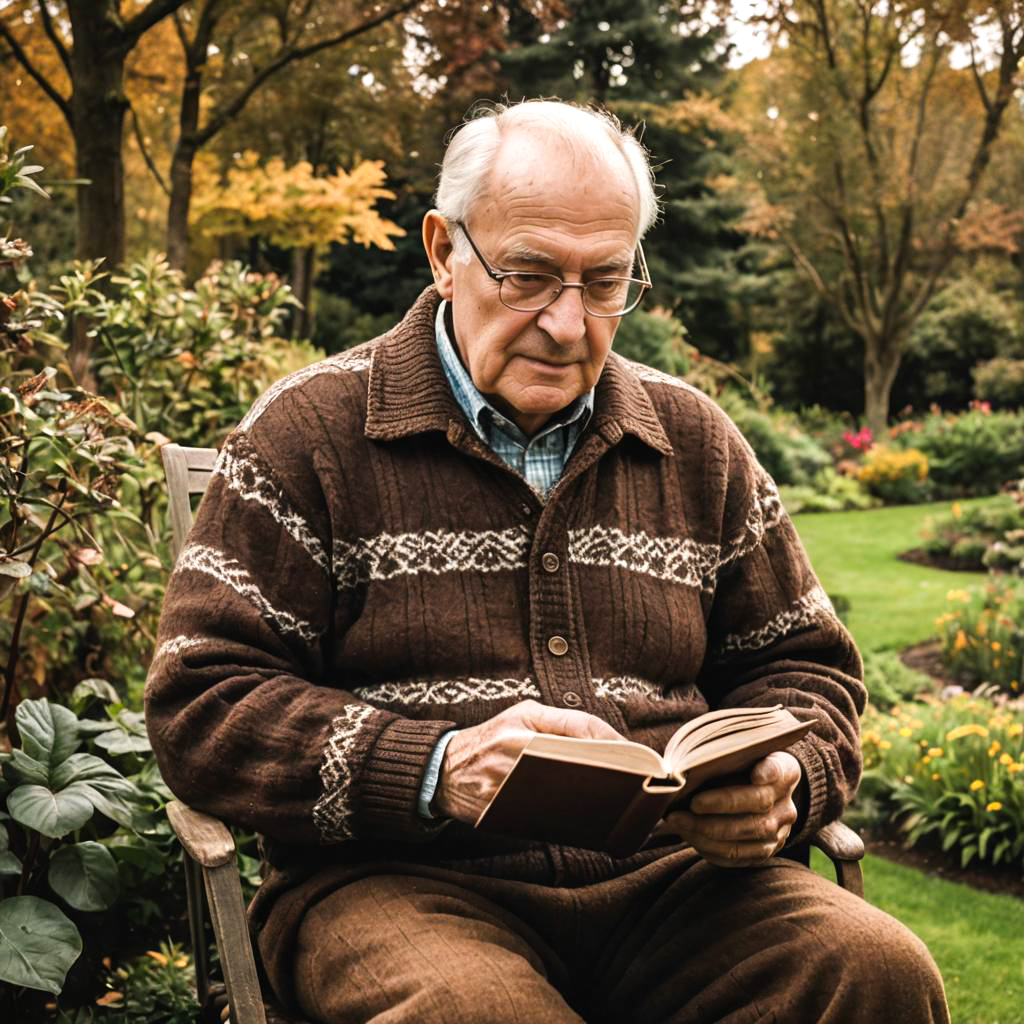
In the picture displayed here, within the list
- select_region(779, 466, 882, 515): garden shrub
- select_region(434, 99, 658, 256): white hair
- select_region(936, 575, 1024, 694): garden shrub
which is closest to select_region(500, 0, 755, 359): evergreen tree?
select_region(779, 466, 882, 515): garden shrub

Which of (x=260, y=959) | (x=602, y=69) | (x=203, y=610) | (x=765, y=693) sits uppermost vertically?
(x=602, y=69)

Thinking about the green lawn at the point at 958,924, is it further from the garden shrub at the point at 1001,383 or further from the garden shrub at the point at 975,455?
the garden shrub at the point at 1001,383

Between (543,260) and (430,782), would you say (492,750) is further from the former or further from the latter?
(543,260)

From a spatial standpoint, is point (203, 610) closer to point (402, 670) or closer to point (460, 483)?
point (402, 670)

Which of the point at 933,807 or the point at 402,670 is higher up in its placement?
the point at 402,670

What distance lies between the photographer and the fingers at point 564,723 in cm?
173

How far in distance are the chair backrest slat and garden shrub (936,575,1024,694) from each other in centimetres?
381

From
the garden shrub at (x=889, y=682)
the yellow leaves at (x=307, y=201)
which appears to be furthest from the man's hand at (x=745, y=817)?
the yellow leaves at (x=307, y=201)

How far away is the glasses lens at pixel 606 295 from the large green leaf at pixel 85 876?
1417mm

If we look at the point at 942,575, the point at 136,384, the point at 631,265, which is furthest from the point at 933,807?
the point at 942,575

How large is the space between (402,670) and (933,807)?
2.82m

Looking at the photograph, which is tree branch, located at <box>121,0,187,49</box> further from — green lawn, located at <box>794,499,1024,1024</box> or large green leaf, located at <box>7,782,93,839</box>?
green lawn, located at <box>794,499,1024,1024</box>

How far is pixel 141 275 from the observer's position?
3.95m

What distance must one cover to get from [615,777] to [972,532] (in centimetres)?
885
